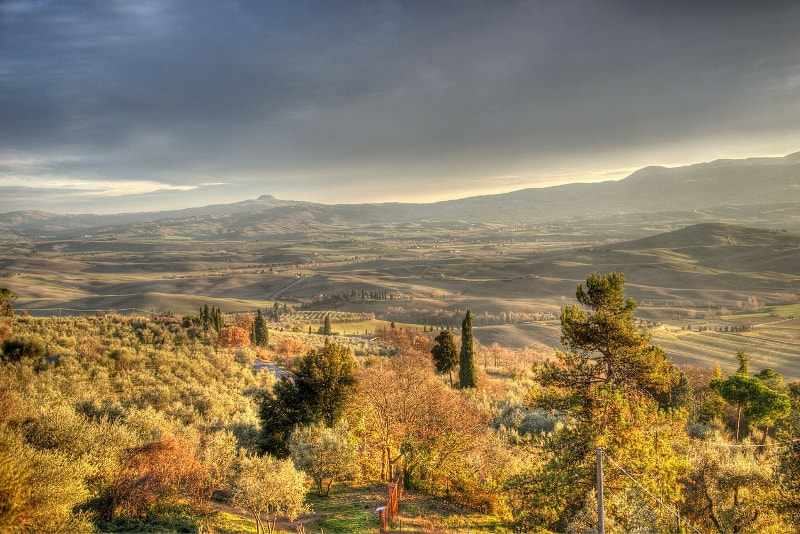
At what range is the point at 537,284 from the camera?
115 meters

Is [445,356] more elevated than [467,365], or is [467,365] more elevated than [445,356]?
[467,365]

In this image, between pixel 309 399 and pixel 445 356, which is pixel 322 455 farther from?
pixel 445 356

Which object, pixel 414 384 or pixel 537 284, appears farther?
pixel 537 284

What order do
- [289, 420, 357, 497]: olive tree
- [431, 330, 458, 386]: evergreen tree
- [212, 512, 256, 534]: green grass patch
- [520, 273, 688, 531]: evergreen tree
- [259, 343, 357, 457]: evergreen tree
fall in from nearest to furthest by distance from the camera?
1. [520, 273, 688, 531]: evergreen tree
2. [212, 512, 256, 534]: green grass patch
3. [289, 420, 357, 497]: olive tree
4. [259, 343, 357, 457]: evergreen tree
5. [431, 330, 458, 386]: evergreen tree

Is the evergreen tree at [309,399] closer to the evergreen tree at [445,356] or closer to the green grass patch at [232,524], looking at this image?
the green grass patch at [232,524]

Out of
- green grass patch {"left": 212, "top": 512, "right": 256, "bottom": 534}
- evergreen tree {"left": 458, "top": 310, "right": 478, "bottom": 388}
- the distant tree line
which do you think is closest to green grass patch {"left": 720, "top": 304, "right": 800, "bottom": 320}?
the distant tree line

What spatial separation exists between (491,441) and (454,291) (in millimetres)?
96918

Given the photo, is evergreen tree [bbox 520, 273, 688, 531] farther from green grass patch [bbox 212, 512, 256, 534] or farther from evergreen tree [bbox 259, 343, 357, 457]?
evergreen tree [bbox 259, 343, 357, 457]

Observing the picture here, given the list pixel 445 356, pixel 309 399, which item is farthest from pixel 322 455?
pixel 445 356

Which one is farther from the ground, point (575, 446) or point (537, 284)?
point (575, 446)

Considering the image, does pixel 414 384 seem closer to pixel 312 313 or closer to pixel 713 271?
pixel 312 313

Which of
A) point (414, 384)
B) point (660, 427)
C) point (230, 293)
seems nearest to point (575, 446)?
point (660, 427)

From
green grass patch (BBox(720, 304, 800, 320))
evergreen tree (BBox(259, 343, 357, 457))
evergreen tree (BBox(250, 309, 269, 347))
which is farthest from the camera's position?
green grass patch (BBox(720, 304, 800, 320))

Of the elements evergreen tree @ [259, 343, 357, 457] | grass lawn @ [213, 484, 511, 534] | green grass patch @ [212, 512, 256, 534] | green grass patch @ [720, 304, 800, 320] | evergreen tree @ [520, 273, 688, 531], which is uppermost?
evergreen tree @ [520, 273, 688, 531]
